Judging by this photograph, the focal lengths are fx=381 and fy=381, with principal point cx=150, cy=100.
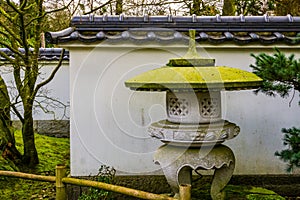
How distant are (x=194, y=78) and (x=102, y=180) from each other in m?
2.06

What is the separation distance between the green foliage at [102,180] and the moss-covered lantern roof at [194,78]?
1.60m

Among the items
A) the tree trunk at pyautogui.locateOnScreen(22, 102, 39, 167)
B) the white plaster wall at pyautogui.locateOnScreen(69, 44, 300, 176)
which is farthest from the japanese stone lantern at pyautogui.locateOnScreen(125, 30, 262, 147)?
the tree trunk at pyautogui.locateOnScreen(22, 102, 39, 167)

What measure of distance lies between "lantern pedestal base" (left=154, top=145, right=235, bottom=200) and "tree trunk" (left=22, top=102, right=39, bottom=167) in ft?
11.2

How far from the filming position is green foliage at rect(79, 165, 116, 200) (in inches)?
179

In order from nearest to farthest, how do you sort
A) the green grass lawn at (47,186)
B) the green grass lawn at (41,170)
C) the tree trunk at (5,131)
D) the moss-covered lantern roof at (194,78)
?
the moss-covered lantern roof at (194,78) → the green grass lawn at (47,186) → the green grass lawn at (41,170) → the tree trunk at (5,131)

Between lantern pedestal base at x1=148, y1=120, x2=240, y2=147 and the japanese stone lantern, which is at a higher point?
the japanese stone lantern

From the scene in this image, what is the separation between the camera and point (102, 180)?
15.7 feet

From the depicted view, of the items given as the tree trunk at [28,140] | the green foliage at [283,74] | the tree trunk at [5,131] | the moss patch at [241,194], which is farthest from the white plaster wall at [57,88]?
the green foliage at [283,74]

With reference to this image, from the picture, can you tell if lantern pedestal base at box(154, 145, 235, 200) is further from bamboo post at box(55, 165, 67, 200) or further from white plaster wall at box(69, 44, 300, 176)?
white plaster wall at box(69, 44, 300, 176)

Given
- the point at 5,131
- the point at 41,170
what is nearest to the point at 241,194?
the point at 41,170

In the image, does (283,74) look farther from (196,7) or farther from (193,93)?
(196,7)

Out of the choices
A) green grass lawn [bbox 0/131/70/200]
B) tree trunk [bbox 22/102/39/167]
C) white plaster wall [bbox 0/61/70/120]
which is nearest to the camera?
green grass lawn [bbox 0/131/70/200]

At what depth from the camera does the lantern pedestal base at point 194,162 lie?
3.75 m

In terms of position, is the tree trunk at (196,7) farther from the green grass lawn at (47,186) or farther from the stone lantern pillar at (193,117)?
the stone lantern pillar at (193,117)
